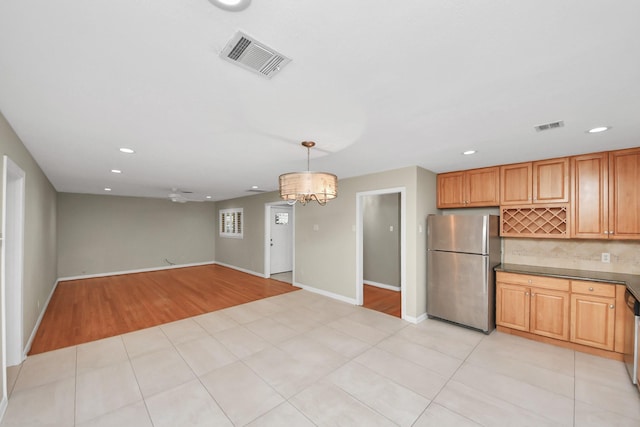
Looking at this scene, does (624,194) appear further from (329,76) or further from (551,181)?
(329,76)

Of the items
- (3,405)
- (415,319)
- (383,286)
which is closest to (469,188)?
(415,319)

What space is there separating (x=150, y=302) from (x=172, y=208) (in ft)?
14.1

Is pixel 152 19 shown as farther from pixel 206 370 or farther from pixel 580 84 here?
pixel 206 370

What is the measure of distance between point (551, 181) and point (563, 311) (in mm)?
1607

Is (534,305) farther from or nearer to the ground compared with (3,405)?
farther from the ground

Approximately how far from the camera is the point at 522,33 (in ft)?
3.92

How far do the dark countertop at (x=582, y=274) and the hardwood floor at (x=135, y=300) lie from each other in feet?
13.8

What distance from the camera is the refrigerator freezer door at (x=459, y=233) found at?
3.49 m

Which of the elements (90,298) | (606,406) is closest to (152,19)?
(606,406)

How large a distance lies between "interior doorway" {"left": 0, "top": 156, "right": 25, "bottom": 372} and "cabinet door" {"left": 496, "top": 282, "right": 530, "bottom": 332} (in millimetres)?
5689

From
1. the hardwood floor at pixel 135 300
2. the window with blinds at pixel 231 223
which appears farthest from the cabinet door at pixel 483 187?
the window with blinds at pixel 231 223

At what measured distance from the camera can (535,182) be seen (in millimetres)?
3445

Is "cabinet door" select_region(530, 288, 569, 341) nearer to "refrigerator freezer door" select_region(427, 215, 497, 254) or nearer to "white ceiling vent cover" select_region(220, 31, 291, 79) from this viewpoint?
"refrigerator freezer door" select_region(427, 215, 497, 254)

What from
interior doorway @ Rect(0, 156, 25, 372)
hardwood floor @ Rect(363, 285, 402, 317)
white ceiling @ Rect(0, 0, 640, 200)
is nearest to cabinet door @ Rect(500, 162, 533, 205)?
white ceiling @ Rect(0, 0, 640, 200)
